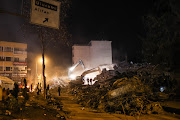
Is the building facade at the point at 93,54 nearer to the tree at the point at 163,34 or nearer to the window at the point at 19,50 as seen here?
the window at the point at 19,50

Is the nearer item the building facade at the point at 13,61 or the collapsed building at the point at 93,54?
the building facade at the point at 13,61

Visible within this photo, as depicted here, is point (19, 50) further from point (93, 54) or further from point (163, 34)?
point (163, 34)

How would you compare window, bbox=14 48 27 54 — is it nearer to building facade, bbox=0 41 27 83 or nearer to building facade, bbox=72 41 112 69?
building facade, bbox=0 41 27 83

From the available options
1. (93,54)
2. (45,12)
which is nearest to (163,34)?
(45,12)

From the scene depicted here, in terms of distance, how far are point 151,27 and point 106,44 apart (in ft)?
92.6

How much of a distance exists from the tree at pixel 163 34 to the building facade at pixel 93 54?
27046 mm

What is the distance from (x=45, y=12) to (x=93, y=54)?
30.5 meters

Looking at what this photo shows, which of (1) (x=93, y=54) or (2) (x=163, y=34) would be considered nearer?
(2) (x=163, y=34)

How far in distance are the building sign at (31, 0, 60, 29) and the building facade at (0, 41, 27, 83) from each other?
2819 centimetres

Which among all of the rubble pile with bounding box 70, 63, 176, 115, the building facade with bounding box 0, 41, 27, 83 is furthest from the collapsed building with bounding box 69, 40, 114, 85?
the rubble pile with bounding box 70, 63, 176, 115

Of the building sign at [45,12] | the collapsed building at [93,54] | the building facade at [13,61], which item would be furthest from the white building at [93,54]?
the building sign at [45,12]

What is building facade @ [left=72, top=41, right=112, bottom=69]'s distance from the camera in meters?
35.7

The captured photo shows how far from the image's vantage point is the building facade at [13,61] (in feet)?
100.0

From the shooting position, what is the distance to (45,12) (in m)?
5.42
